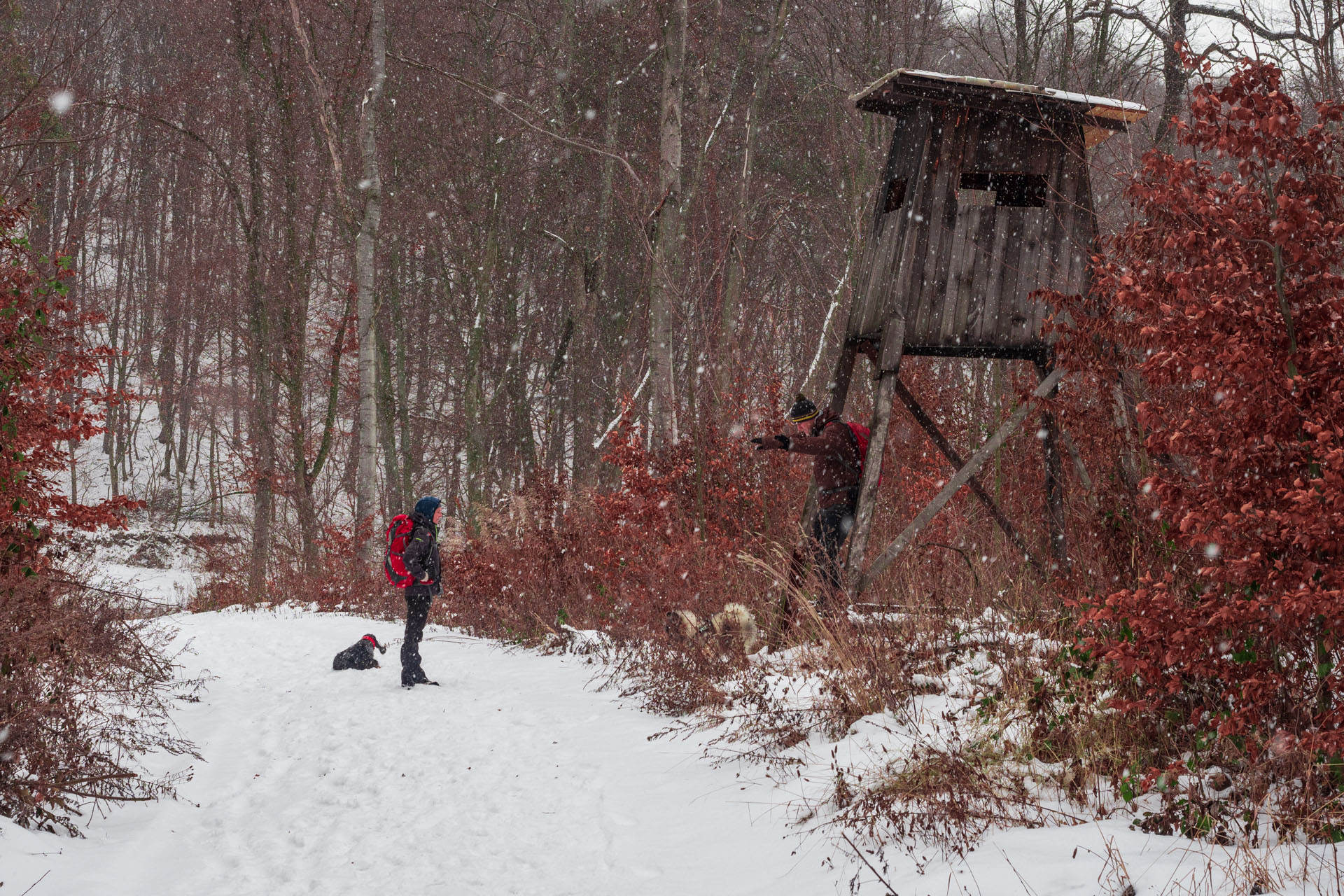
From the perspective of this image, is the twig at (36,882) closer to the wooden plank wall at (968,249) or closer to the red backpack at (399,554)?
the red backpack at (399,554)

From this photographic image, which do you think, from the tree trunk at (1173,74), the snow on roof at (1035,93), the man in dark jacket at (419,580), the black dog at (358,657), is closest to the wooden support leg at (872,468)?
the snow on roof at (1035,93)

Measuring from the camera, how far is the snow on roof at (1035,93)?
7777mm

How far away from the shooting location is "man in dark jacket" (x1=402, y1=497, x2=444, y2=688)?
8.59 metres

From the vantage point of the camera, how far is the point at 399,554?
8875mm

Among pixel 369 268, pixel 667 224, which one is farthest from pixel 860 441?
pixel 369 268

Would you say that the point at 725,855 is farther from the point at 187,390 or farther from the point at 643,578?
the point at 187,390

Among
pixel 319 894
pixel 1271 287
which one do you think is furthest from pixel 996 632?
pixel 319 894

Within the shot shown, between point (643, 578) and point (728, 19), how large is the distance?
12869mm

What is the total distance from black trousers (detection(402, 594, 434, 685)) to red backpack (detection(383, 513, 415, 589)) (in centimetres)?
18

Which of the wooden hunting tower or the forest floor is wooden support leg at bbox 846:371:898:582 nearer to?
the wooden hunting tower

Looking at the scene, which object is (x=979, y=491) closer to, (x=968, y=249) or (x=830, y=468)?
(x=830, y=468)

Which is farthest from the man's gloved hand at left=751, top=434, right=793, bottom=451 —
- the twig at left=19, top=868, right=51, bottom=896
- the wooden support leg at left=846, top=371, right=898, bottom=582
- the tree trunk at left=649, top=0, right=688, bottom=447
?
the twig at left=19, top=868, right=51, bottom=896

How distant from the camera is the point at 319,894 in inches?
164

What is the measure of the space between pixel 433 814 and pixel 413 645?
3436 mm
